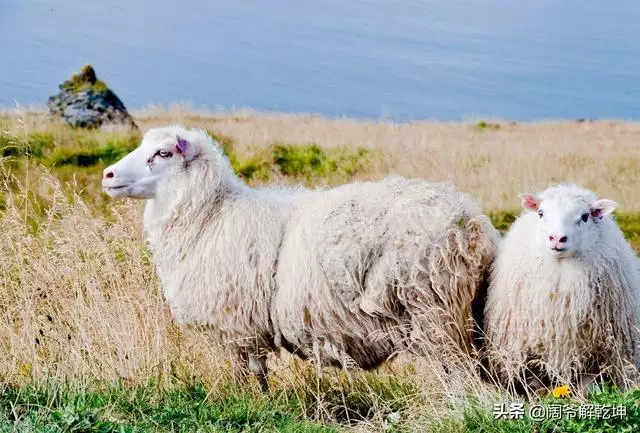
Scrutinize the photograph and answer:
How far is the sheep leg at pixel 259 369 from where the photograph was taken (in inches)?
286

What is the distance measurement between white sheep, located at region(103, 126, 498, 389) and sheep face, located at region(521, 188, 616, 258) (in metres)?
0.53

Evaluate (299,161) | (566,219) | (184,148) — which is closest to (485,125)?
(299,161)

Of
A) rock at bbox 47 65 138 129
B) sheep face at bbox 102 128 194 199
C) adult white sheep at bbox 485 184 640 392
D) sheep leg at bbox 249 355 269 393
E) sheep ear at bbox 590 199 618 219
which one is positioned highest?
rock at bbox 47 65 138 129

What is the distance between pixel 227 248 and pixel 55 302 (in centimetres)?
171

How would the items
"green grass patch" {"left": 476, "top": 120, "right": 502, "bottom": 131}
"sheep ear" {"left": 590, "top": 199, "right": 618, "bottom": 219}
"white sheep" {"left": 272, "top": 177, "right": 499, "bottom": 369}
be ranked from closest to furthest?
"sheep ear" {"left": 590, "top": 199, "right": 618, "bottom": 219}
"white sheep" {"left": 272, "top": 177, "right": 499, "bottom": 369}
"green grass patch" {"left": 476, "top": 120, "right": 502, "bottom": 131}

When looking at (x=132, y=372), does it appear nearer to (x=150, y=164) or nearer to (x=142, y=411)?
(x=142, y=411)

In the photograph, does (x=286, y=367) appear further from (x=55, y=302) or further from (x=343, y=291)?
(x=55, y=302)

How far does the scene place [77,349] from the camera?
741 cm

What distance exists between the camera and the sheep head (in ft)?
24.0

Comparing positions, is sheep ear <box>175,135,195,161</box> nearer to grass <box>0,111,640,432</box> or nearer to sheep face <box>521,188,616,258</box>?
grass <box>0,111,640,432</box>

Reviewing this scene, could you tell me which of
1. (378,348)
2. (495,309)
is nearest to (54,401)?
(378,348)

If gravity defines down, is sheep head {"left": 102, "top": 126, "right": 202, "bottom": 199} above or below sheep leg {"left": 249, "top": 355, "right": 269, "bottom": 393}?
above

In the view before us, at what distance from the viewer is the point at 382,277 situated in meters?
6.93

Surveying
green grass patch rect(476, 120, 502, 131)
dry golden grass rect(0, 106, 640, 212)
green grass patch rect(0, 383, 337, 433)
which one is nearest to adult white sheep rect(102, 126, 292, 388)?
green grass patch rect(0, 383, 337, 433)
